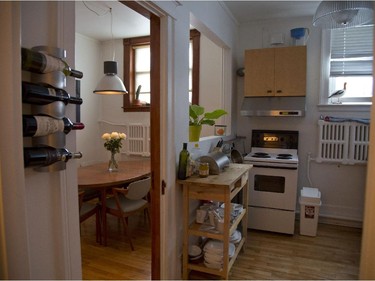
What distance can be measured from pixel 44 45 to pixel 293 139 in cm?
324

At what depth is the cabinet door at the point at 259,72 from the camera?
3365 millimetres

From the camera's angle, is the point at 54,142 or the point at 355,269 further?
the point at 355,269

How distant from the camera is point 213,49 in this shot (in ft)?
12.6

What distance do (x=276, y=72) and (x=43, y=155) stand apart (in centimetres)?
299

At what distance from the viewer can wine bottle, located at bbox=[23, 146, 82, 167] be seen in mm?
927

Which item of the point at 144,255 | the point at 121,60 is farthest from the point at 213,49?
the point at 144,255

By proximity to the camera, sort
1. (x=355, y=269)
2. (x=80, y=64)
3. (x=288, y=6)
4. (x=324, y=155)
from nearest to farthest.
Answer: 1. (x=355, y=269)
2. (x=288, y=6)
3. (x=324, y=155)
4. (x=80, y=64)

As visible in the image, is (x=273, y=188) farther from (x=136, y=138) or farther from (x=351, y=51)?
(x=136, y=138)

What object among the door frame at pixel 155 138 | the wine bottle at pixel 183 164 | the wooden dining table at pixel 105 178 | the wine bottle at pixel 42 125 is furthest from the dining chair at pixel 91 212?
the wine bottle at pixel 42 125

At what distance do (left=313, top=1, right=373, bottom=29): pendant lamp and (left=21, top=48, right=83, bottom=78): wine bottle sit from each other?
207cm

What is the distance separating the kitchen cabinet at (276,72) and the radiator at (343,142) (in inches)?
24.2

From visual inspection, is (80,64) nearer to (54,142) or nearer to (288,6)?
(288,6)

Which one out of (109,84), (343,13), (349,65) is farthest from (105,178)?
(349,65)

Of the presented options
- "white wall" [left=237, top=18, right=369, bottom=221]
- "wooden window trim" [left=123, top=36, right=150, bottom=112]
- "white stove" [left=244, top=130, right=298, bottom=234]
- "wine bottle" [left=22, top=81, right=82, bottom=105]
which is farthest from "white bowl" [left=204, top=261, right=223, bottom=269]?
"wooden window trim" [left=123, top=36, right=150, bottom=112]
